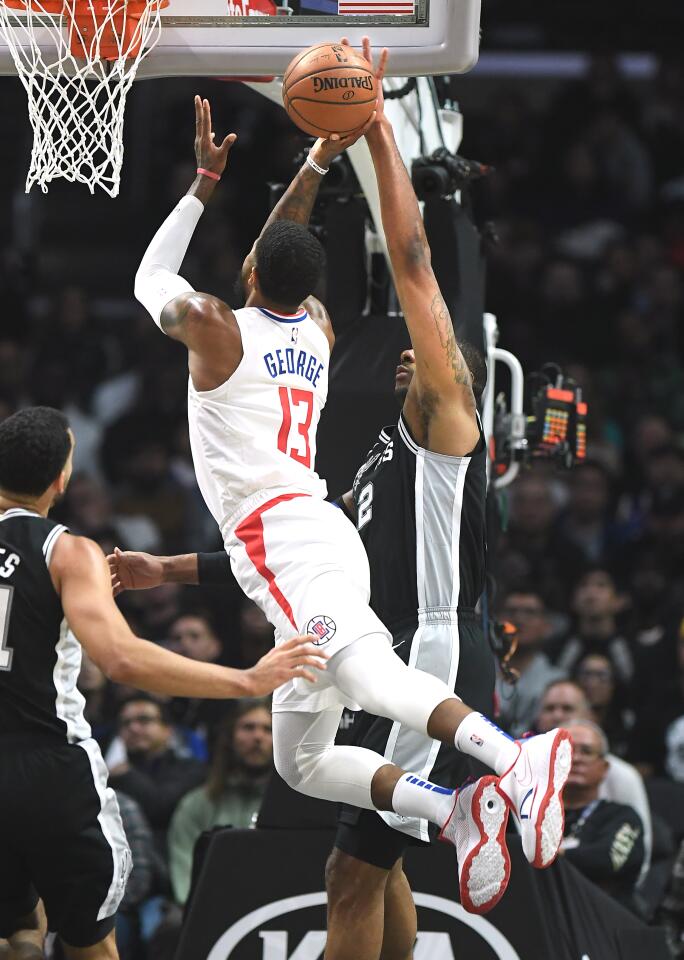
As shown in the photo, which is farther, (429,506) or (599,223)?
(599,223)

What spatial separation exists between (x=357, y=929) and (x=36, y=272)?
9978 mm

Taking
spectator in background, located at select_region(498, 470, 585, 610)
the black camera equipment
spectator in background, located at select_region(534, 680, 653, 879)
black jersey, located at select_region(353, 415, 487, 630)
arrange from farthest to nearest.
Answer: spectator in background, located at select_region(498, 470, 585, 610), spectator in background, located at select_region(534, 680, 653, 879), the black camera equipment, black jersey, located at select_region(353, 415, 487, 630)

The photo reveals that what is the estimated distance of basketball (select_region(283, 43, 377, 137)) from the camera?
5551mm

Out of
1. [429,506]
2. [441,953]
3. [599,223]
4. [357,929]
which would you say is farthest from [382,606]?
[599,223]

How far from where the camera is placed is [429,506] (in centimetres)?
576

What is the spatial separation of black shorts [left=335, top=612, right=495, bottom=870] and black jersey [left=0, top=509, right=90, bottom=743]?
3.74 feet

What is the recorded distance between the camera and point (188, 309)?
552 centimetres

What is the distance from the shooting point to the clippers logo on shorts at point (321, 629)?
526cm

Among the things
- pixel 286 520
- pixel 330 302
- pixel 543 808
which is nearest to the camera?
pixel 543 808

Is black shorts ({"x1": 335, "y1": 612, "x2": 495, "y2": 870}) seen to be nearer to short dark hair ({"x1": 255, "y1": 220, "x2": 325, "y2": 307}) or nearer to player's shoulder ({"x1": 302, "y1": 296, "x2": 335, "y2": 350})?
player's shoulder ({"x1": 302, "y1": 296, "x2": 335, "y2": 350})

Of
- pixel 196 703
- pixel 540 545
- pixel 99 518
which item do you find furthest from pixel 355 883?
pixel 99 518

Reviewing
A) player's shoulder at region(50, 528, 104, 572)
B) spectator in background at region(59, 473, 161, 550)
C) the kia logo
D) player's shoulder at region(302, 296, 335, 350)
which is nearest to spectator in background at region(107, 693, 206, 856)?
the kia logo

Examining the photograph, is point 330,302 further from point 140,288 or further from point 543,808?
point 543,808

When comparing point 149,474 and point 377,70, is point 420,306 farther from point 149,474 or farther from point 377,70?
point 149,474
